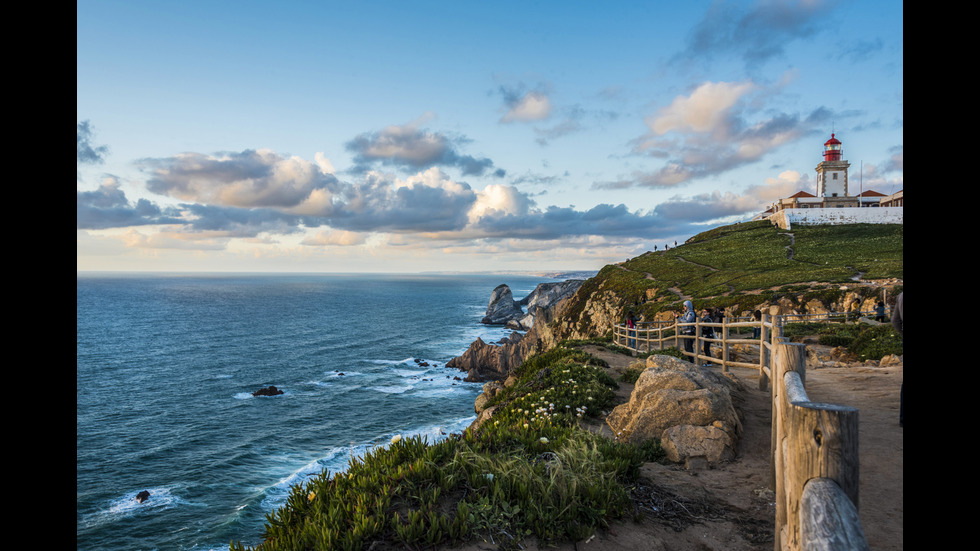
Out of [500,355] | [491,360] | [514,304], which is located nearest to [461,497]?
[500,355]

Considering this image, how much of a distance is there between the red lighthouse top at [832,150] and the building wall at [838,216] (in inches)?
473

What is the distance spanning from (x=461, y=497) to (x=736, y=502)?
3.46 meters

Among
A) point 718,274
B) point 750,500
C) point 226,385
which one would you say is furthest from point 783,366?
point 718,274

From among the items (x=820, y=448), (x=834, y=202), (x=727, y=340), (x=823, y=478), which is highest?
(x=834, y=202)

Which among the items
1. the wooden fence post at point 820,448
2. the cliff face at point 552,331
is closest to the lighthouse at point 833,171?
the cliff face at point 552,331

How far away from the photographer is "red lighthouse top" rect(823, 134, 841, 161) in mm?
81688

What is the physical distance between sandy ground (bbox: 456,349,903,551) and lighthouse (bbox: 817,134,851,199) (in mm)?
94282

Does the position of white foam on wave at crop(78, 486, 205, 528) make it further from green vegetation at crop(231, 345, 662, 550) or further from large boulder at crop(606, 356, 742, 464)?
large boulder at crop(606, 356, 742, 464)

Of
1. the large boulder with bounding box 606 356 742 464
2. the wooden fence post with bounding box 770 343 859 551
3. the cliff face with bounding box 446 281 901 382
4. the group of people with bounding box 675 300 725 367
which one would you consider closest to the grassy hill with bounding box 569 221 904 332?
the cliff face with bounding box 446 281 901 382

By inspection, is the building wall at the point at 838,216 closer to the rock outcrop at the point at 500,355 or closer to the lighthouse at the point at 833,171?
the lighthouse at the point at 833,171

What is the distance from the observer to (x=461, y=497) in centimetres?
448

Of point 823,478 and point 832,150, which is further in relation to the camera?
point 832,150

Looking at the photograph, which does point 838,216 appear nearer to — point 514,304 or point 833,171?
point 833,171
